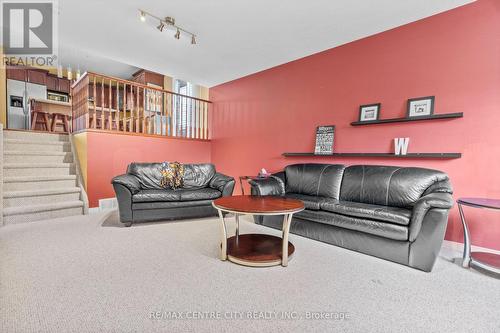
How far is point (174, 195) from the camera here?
346 cm

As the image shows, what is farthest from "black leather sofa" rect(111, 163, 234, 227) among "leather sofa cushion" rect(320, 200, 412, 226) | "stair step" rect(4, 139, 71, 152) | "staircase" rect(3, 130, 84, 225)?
"stair step" rect(4, 139, 71, 152)

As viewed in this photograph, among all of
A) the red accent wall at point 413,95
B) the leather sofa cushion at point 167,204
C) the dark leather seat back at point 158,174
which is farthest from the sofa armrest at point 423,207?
the dark leather seat back at point 158,174

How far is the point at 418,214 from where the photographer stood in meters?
2.11

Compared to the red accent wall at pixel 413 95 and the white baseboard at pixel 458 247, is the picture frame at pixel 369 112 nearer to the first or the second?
the red accent wall at pixel 413 95

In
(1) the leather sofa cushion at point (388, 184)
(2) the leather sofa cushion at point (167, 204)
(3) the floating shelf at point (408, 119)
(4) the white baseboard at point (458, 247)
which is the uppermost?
(3) the floating shelf at point (408, 119)

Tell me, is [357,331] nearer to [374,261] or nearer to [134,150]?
[374,261]

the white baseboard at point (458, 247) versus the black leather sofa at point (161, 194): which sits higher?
the black leather sofa at point (161, 194)

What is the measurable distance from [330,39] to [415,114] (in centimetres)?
159

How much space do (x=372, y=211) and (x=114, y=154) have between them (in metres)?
4.20

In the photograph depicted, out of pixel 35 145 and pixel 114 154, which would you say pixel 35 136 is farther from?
pixel 114 154

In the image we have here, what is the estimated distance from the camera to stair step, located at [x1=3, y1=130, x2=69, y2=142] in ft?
14.0

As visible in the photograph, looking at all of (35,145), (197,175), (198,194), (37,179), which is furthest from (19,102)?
(198,194)

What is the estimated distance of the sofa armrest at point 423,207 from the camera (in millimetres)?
2023

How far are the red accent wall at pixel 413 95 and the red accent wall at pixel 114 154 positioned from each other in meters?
2.06
